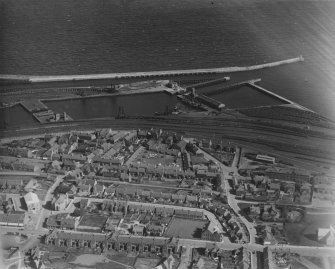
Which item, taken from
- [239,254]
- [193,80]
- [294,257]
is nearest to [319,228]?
[294,257]

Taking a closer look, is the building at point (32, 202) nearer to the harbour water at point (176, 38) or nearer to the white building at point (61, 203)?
the white building at point (61, 203)

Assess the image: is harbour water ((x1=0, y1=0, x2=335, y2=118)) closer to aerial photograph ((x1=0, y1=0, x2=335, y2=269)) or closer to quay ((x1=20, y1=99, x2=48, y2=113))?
aerial photograph ((x1=0, y1=0, x2=335, y2=269))

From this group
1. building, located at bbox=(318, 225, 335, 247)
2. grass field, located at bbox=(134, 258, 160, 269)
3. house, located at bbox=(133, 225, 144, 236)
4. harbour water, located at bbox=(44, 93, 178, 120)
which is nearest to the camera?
grass field, located at bbox=(134, 258, 160, 269)

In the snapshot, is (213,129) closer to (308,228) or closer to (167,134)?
(167,134)

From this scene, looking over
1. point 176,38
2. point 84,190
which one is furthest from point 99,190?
point 176,38

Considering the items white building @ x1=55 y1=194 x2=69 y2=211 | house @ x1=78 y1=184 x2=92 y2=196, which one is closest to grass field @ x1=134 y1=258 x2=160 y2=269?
white building @ x1=55 y1=194 x2=69 y2=211

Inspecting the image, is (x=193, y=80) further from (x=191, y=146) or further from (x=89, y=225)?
(x=89, y=225)
